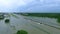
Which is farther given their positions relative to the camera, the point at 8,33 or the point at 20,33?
the point at 8,33

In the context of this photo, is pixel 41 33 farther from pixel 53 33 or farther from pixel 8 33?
pixel 8 33

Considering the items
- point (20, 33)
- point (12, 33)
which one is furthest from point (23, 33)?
point (12, 33)

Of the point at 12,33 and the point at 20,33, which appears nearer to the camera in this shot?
the point at 20,33

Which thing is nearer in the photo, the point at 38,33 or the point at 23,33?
the point at 23,33

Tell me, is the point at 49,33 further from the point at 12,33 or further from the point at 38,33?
the point at 12,33

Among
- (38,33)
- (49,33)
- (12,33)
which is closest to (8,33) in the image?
(12,33)

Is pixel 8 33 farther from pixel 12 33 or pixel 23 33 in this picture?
pixel 23 33

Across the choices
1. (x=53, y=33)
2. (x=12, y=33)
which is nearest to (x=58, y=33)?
(x=53, y=33)

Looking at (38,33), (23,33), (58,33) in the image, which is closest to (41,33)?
(38,33)
